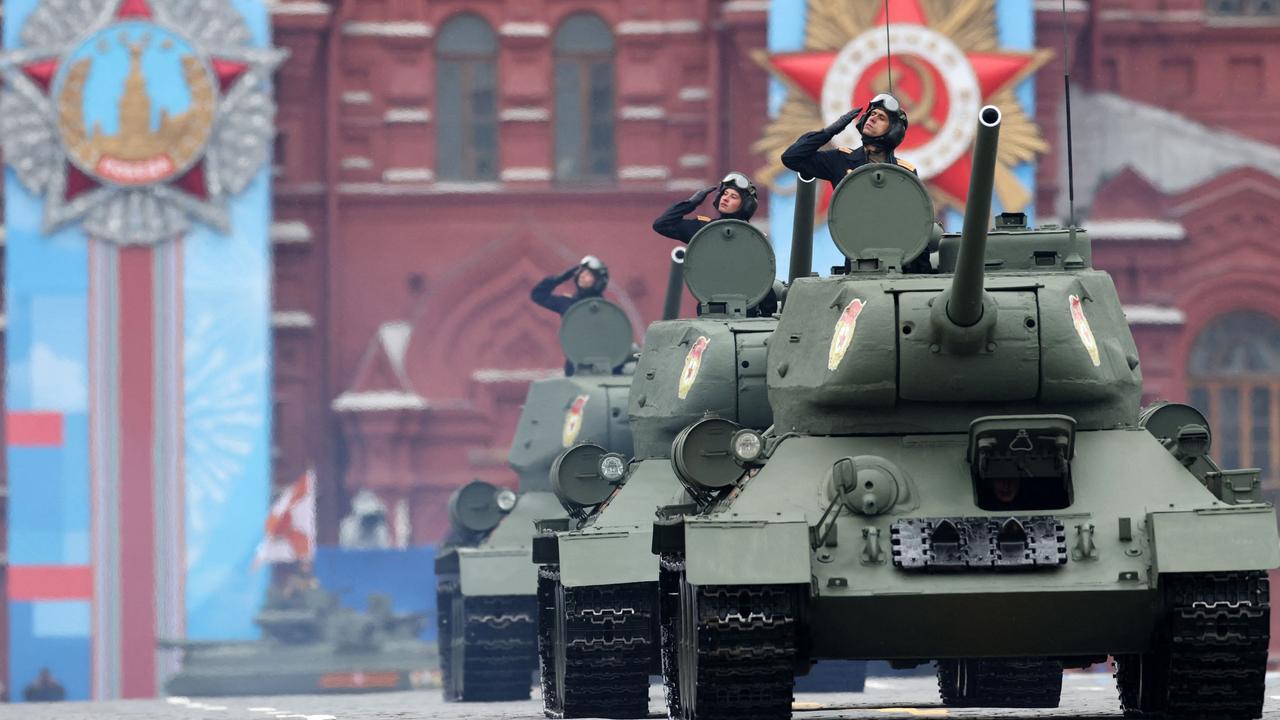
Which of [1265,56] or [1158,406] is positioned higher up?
[1265,56]

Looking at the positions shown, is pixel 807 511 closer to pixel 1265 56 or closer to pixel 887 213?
pixel 887 213

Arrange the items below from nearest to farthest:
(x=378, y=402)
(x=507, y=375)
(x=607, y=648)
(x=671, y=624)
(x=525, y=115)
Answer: (x=671, y=624), (x=607, y=648), (x=378, y=402), (x=507, y=375), (x=525, y=115)

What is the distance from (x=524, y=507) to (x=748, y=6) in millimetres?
14963

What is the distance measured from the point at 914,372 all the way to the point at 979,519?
947 mm

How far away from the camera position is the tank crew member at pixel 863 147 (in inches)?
558

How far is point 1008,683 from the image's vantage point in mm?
16734

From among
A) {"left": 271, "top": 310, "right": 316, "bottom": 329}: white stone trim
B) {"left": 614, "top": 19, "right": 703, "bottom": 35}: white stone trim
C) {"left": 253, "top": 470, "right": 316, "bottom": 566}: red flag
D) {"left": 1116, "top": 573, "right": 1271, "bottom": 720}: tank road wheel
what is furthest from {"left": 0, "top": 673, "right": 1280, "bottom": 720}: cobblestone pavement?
{"left": 614, "top": 19, "right": 703, "bottom": 35}: white stone trim

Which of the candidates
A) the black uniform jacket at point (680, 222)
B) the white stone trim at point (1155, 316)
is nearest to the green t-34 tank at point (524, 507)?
the black uniform jacket at point (680, 222)

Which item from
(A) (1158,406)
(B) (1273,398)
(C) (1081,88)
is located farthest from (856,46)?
(A) (1158,406)

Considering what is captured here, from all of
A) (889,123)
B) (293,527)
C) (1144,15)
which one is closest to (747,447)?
(889,123)

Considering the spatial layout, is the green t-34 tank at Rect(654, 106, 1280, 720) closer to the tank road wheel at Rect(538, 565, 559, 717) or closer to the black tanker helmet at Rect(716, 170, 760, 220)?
the tank road wheel at Rect(538, 565, 559, 717)

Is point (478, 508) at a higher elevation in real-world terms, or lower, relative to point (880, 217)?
lower

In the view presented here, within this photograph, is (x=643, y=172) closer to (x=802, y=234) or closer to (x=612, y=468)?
(x=612, y=468)

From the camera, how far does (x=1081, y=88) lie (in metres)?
36.0
